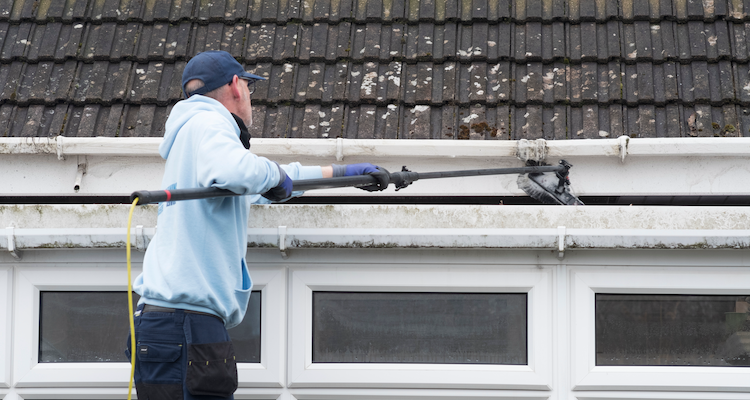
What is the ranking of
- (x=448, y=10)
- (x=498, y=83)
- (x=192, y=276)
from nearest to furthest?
(x=192, y=276) → (x=498, y=83) → (x=448, y=10)

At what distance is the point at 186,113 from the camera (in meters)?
2.24

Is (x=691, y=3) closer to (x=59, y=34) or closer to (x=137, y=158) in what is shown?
(x=137, y=158)

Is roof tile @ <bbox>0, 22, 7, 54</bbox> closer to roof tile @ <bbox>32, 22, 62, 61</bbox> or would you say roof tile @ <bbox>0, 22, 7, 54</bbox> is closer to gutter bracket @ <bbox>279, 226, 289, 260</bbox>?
roof tile @ <bbox>32, 22, 62, 61</bbox>

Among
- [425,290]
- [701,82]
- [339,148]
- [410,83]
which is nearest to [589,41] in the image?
[701,82]

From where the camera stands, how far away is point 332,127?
3375mm

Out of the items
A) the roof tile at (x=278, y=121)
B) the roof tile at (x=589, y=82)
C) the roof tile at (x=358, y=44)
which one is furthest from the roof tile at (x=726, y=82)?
the roof tile at (x=278, y=121)

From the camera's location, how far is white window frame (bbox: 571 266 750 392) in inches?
97.3

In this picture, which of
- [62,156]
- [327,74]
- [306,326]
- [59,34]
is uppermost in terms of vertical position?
[59,34]

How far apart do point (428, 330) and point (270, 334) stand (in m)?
0.56

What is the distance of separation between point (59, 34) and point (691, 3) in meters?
3.27

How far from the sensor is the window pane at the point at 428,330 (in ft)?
8.36

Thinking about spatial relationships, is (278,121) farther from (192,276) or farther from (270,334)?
(192,276)

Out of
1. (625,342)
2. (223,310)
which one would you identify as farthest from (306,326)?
(625,342)

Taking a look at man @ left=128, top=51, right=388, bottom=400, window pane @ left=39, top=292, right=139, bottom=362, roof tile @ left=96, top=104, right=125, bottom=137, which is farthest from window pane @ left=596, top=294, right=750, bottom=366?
roof tile @ left=96, top=104, right=125, bottom=137
